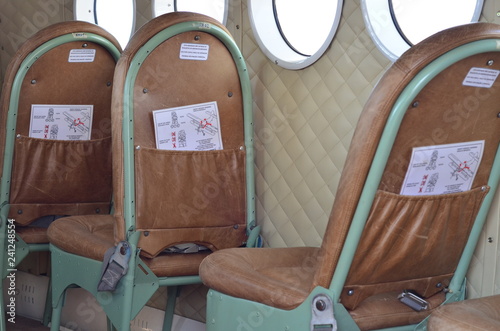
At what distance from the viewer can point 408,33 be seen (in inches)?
107

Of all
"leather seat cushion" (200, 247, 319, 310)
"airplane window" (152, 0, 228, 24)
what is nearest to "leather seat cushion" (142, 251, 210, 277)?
"leather seat cushion" (200, 247, 319, 310)

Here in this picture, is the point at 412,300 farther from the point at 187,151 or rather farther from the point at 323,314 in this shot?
the point at 187,151

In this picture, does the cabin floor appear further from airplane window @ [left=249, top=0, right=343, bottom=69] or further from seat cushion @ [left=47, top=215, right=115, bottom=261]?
airplane window @ [left=249, top=0, right=343, bottom=69]

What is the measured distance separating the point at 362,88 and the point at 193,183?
2.42 ft

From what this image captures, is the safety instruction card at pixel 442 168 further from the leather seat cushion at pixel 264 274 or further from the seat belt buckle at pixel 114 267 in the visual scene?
the seat belt buckle at pixel 114 267

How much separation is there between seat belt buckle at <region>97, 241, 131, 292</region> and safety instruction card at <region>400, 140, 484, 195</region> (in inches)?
45.6

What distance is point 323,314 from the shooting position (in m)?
1.75

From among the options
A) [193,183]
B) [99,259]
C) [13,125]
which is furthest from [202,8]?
[99,259]

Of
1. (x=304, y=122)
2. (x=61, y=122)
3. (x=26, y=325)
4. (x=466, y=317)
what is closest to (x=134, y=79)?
(x=304, y=122)

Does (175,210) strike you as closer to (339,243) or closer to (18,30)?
(339,243)

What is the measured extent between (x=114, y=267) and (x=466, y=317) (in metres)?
1.39

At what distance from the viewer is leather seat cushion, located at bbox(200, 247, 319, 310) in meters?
1.88

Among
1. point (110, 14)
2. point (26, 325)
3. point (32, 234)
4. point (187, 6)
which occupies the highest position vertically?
point (110, 14)

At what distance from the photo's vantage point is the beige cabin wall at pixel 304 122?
269 cm
